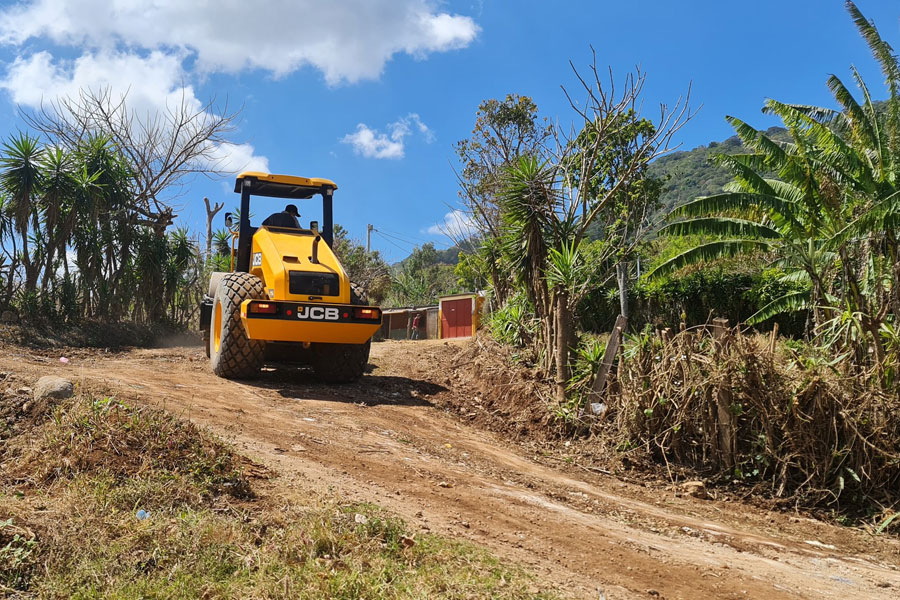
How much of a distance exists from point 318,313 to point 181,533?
524 cm

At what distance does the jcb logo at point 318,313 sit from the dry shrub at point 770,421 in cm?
395

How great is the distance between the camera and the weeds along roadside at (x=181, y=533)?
10.4 feet

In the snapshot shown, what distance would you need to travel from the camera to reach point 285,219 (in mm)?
10156

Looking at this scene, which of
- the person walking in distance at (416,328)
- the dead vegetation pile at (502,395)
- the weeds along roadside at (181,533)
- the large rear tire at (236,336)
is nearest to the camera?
the weeds along roadside at (181,533)

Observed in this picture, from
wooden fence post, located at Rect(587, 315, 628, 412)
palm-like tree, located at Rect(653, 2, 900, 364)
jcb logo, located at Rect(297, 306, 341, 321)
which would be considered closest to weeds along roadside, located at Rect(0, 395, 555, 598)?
jcb logo, located at Rect(297, 306, 341, 321)

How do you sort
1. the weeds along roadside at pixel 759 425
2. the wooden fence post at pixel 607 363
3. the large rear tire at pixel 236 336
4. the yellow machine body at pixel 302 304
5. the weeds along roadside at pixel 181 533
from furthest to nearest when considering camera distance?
the large rear tire at pixel 236 336 → the yellow machine body at pixel 302 304 → the wooden fence post at pixel 607 363 → the weeds along roadside at pixel 759 425 → the weeds along roadside at pixel 181 533

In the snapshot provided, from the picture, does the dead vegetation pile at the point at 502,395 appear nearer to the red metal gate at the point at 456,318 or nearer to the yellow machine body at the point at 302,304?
the yellow machine body at the point at 302,304

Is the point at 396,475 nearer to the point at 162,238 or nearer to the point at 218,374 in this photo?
the point at 218,374

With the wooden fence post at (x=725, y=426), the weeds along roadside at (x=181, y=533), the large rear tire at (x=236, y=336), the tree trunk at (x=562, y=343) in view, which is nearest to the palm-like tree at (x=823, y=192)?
the tree trunk at (x=562, y=343)

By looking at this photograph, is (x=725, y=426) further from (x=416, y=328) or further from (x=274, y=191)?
(x=416, y=328)

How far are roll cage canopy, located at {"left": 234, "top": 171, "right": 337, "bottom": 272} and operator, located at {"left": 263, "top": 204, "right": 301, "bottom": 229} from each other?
302 mm

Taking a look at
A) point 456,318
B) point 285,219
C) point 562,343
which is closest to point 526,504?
point 562,343

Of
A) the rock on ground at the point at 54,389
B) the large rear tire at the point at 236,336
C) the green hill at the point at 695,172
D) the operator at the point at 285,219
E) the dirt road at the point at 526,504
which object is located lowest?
the dirt road at the point at 526,504

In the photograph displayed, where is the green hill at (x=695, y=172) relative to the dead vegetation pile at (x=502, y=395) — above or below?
above
